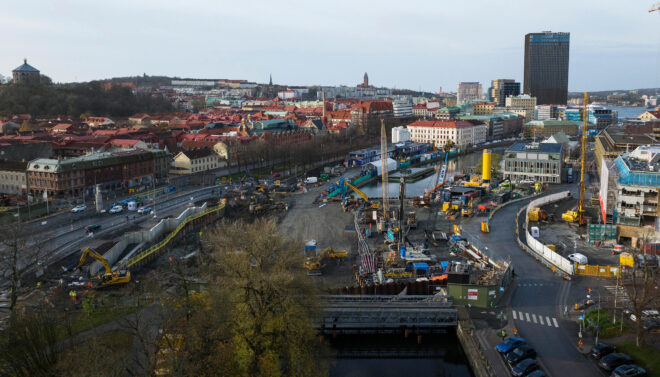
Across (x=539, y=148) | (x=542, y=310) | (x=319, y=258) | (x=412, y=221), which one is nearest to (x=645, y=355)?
(x=542, y=310)

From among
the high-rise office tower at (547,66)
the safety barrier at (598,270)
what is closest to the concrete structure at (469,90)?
the high-rise office tower at (547,66)

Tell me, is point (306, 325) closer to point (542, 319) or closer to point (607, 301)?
point (542, 319)

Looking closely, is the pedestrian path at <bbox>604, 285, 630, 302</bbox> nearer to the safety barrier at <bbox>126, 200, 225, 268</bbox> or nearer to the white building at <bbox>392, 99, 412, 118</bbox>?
the safety barrier at <bbox>126, 200, 225, 268</bbox>

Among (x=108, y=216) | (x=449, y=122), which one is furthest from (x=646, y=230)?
(x=449, y=122)

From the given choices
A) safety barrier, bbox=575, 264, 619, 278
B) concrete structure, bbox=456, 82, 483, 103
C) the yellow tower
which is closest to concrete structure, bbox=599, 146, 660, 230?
safety barrier, bbox=575, 264, 619, 278

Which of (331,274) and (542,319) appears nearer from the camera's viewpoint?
(542,319)

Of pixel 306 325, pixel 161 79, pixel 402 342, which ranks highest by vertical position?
pixel 161 79

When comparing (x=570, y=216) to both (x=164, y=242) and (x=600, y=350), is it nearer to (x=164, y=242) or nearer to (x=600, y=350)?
(x=600, y=350)
